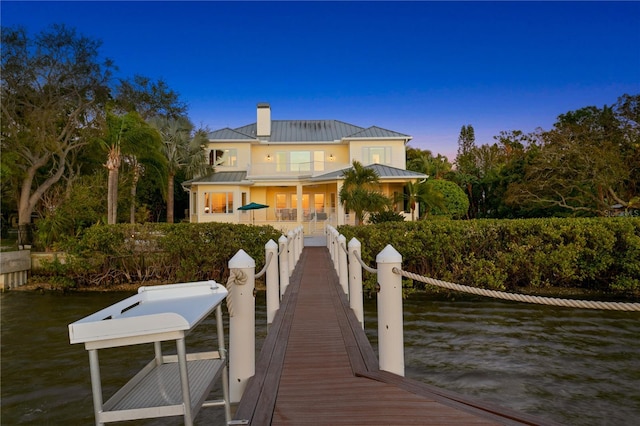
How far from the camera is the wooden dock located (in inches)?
129

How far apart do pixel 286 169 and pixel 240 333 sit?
1095 inches

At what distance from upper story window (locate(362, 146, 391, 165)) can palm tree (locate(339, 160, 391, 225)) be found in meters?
7.27

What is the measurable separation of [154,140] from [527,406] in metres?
24.9

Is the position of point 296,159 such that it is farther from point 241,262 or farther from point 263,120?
point 241,262

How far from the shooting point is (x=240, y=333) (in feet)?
13.7

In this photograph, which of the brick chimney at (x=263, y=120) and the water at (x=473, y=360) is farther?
the brick chimney at (x=263, y=120)

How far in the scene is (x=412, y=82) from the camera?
37.9m

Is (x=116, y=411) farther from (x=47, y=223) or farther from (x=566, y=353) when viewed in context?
(x=47, y=223)

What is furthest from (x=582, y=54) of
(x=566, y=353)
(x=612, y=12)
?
(x=566, y=353)

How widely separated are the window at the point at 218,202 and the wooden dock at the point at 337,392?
23.8 meters

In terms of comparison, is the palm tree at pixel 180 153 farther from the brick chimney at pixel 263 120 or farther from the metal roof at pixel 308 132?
the brick chimney at pixel 263 120

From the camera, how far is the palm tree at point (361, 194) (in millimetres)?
22391

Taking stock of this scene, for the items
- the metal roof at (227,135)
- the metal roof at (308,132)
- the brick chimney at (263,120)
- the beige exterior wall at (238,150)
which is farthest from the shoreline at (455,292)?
the brick chimney at (263,120)

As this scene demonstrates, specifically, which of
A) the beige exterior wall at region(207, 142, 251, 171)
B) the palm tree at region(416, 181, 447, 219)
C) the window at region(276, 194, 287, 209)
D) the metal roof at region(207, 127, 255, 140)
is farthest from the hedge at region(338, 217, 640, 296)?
the metal roof at region(207, 127, 255, 140)
